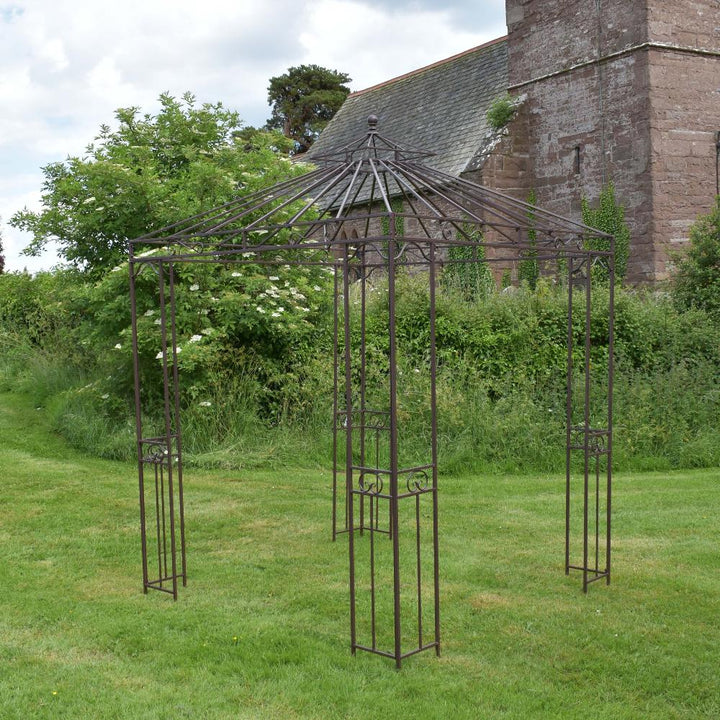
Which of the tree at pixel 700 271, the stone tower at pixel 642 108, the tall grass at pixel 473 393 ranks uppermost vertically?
the stone tower at pixel 642 108

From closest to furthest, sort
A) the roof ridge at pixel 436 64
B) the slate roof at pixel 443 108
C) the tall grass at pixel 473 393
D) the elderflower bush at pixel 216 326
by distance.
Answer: the tall grass at pixel 473 393
the elderflower bush at pixel 216 326
the slate roof at pixel 443 108
the roof ridge at pixel 436 64

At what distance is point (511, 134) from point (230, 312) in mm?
11645

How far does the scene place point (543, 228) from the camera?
548cm

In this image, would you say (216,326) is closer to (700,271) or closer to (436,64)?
(700,271)

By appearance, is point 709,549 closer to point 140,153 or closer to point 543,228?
point 543,228

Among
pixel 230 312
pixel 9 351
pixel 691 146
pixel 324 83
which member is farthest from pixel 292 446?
pixel 324 83

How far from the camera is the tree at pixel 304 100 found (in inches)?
1647

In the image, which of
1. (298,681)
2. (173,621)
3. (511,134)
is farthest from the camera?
(511,134)

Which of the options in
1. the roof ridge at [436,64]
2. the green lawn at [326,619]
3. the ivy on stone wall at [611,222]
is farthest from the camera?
the roof ridge at [436,64]

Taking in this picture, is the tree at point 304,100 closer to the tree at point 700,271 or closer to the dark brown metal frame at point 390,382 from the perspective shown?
the tree at point 700,271

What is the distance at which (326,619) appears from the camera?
5.55 metres

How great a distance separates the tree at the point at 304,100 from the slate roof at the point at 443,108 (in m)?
12.4

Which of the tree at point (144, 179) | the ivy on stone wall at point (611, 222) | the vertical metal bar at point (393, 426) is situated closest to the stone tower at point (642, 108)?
the ivy on stone wall at point (611, 222)

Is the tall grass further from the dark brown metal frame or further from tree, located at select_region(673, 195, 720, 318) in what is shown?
the dark brown metal frame
